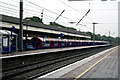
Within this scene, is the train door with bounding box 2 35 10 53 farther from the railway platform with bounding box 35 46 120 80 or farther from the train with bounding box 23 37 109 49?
the railway platform with bounding box 35 46 120 80

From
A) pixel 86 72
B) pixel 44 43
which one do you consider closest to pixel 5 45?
pixel 86 72

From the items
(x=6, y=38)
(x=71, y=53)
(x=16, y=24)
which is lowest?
(x=71, y=53)

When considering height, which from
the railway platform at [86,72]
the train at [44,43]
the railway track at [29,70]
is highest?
the train at [44,43]

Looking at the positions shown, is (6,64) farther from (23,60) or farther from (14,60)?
(23,60)

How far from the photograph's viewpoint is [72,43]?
45.7 metres

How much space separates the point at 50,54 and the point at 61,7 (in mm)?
6279

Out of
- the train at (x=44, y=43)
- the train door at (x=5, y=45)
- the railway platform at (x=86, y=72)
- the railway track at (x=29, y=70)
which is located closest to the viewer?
the railway platform at (x=86, y=72)

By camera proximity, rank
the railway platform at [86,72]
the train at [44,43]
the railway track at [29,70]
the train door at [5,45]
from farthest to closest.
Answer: the train at [44,43], the train door at [5,45], the railway track at [29,70], the railway platform at [86,72]

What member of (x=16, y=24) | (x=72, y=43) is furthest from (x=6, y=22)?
(x=72, y=43)

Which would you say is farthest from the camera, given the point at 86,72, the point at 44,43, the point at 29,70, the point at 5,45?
the point at 44,43

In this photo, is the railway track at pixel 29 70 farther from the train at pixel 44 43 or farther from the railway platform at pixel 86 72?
the train at pixel 44 43

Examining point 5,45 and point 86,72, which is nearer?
point 86,72

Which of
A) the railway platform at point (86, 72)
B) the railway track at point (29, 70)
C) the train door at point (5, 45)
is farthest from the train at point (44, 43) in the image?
the railway platform at point (86, 72)

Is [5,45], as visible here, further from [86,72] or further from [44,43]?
[44,43]
